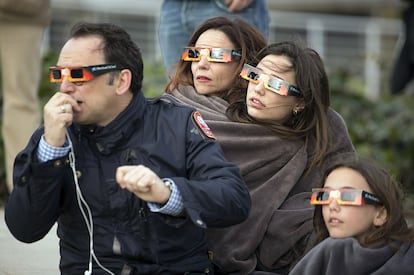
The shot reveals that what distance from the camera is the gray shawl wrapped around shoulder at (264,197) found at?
4410 mm

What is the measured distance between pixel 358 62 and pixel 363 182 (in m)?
11.6

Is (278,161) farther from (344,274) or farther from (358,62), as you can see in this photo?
(358,62)

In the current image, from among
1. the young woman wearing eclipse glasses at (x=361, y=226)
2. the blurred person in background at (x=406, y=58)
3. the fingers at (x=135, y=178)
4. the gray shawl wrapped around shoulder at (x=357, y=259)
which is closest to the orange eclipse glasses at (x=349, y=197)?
the young woman wearing eclipse glasses at (x=361, y=226)

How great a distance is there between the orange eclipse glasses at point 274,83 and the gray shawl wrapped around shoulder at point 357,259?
3.01ft

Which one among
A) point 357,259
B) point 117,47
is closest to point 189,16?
point 117,47

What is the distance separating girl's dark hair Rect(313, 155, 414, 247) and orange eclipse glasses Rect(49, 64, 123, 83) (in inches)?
39.4

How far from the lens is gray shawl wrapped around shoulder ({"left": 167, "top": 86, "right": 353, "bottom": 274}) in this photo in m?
4.41

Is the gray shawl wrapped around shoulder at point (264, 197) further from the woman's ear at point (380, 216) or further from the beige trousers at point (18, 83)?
the beige trousers at point (18, 83)

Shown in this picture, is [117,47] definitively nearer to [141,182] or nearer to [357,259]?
[141,182]

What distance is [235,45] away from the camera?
4898 mm

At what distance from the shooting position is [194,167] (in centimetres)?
389

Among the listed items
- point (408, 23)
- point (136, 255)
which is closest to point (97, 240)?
point (136, 255)

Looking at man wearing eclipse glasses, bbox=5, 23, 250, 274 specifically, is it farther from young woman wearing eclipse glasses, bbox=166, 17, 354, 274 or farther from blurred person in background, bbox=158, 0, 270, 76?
blurred person in background, bbox=158, 0, 270, 76

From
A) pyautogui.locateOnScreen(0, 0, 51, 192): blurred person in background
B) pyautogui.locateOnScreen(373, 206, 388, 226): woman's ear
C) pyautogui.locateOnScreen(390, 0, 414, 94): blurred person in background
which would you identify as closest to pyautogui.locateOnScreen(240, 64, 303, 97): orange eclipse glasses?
pyautogui.locateOnScreen(373, 206, 388, 226): woman's ear
